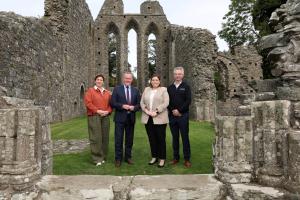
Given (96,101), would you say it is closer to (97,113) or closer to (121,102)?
(97,113)

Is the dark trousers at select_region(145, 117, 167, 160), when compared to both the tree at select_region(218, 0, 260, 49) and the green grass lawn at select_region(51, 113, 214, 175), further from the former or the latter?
the tree at select_region(218, 0, 260, 49)

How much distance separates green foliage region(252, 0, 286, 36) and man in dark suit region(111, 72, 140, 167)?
19.0 m

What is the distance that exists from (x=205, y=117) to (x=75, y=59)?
28.2 ft

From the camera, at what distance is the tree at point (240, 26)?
32.1m

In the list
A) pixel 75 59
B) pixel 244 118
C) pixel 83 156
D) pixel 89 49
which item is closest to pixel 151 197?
pixel 244 118

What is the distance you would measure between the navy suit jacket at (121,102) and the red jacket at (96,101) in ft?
0.53

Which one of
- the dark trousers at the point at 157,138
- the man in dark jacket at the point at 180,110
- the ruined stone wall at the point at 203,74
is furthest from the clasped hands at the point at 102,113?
the ruined stone wall at the point at 203,74

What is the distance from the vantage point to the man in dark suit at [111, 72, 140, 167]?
6305 mm

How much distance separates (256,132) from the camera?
13.9 ft

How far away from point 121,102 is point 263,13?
2156 centimetres

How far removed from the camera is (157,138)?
20.9ft

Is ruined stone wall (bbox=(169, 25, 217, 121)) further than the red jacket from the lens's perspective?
Yes

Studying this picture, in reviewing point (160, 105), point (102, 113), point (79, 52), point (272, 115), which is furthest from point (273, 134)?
point (79, 52)

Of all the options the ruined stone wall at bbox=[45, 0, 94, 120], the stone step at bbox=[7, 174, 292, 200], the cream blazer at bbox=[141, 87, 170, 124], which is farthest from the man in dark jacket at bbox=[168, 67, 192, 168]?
the ruined stone wall at bbox=[45, 0, 94, 120]
